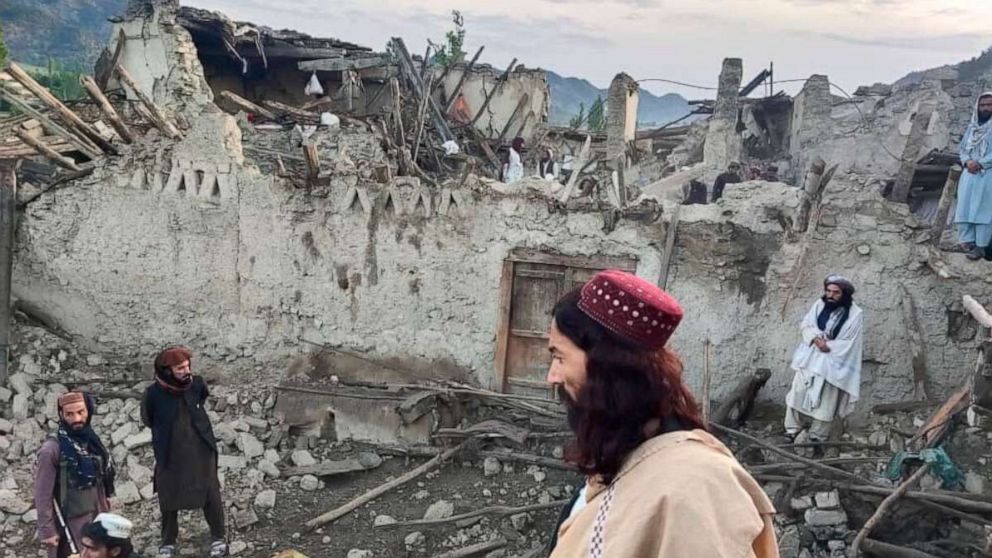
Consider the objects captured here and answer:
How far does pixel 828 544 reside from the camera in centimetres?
495

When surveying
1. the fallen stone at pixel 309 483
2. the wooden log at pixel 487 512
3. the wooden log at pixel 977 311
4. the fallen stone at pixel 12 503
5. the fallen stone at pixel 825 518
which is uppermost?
the wooden log at pixel 977 311

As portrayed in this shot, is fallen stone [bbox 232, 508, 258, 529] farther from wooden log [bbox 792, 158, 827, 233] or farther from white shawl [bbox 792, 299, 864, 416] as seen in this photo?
wooden log [bbox 792, 158, 827, 233]

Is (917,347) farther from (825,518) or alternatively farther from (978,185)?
(825,518)

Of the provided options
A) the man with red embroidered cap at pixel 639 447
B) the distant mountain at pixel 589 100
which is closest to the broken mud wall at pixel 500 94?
the man with red embroidered cap at pixel 639 447

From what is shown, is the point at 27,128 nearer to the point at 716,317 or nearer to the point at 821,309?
the point at 716,317

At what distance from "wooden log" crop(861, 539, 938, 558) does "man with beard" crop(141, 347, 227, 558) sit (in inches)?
157

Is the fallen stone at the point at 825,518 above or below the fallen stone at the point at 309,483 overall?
above

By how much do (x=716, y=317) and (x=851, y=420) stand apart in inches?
51.4

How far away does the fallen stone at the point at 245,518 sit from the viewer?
570 cm

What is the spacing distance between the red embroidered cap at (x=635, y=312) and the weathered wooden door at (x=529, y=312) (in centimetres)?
544

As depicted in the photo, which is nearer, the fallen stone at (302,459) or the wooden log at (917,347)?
the wooden log at (917,347)

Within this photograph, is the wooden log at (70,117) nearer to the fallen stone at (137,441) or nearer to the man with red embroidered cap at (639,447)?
the fallen stone at (137,441)

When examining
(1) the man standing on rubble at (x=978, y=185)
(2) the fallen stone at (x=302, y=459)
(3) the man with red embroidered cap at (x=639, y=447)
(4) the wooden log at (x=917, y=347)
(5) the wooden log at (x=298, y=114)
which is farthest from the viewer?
(5) the wooden log at (x=298, y=114)

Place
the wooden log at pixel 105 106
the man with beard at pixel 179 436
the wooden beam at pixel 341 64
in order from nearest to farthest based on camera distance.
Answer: the man with beard at pixel 179 436 → the wooden log at pixel 105 106 → the wooden beam at pixel 341 64
